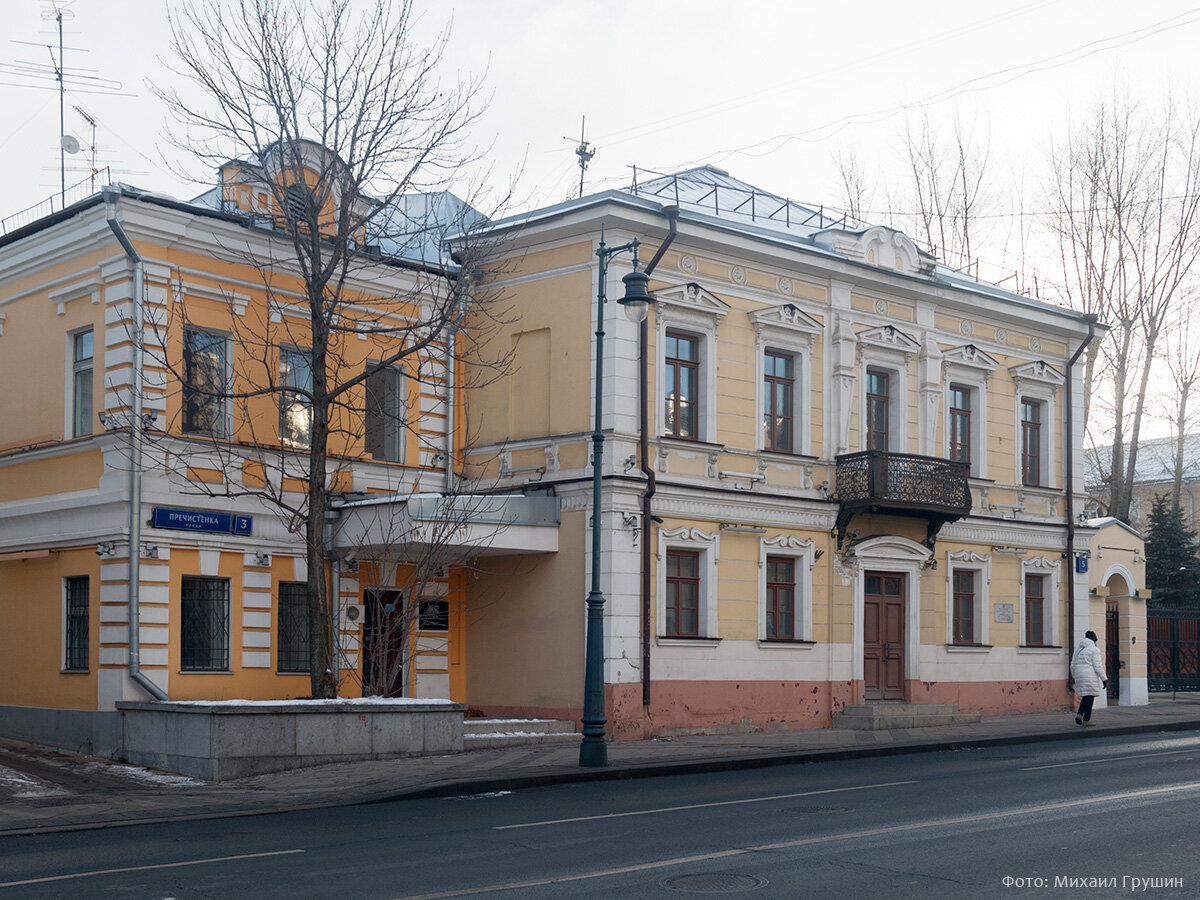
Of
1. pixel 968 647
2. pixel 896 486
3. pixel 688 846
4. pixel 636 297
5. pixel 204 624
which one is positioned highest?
pixel 636 297

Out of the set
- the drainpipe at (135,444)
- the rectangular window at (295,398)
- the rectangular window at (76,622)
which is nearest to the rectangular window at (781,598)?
the rectangular window at (295,398)

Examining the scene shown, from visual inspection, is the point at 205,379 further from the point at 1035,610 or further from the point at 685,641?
the point at 1035,610

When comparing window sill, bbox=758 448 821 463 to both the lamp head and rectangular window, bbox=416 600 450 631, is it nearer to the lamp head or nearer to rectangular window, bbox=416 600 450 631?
rectangular window, bbox=416 600 450 631

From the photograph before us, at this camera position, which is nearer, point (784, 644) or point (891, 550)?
point (784, 644)

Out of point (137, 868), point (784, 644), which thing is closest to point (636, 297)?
point (784, 644)

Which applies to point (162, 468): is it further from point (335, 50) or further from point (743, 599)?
point (743, 599)

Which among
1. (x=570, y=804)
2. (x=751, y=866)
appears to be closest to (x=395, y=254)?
(x=570, y=804)

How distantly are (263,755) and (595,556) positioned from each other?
5.09m

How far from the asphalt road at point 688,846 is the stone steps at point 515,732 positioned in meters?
4.81

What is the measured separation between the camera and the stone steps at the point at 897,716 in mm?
25344

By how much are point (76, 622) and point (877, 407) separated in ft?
51.4

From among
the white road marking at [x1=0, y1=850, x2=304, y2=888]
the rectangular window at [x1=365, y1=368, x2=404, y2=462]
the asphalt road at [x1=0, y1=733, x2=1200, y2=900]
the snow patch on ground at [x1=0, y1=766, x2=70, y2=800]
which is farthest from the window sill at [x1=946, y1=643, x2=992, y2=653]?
the white road marking at [x1=0, y1=850, x2=304, y2=888]

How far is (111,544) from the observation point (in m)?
20.2

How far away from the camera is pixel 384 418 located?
2462 cm
